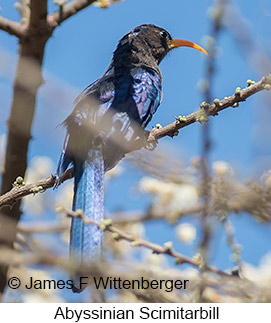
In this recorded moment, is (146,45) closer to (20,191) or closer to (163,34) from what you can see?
(163,34)

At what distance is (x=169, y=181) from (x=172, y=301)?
19.3 inches

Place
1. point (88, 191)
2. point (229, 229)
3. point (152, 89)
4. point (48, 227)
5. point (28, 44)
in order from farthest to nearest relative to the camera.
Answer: point (152, 89) < point (48, 227) < point (28, 44) < point (88, 191) < point (229, 229)

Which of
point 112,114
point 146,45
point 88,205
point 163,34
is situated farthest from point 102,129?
point 163,34

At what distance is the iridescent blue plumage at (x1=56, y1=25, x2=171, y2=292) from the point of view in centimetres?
309

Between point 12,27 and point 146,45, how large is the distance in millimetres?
1863

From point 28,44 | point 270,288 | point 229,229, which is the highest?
point 28,44

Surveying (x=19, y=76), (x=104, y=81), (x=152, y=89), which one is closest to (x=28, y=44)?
(x=19, y=76)

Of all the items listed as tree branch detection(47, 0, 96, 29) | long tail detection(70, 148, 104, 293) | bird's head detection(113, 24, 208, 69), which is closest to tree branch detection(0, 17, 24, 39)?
tree branch detection(47, 0, 96, 29)

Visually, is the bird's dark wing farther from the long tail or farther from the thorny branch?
the thorny branch

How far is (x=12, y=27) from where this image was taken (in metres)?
3.60

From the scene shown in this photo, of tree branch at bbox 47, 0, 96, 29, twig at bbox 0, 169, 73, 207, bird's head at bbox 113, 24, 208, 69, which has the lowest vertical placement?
twig at bbox 0, 169, 73, 207

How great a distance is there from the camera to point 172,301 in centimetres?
189

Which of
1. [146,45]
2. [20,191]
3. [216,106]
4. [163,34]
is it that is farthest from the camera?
[163,34]

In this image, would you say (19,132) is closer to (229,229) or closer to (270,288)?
(229,229)
